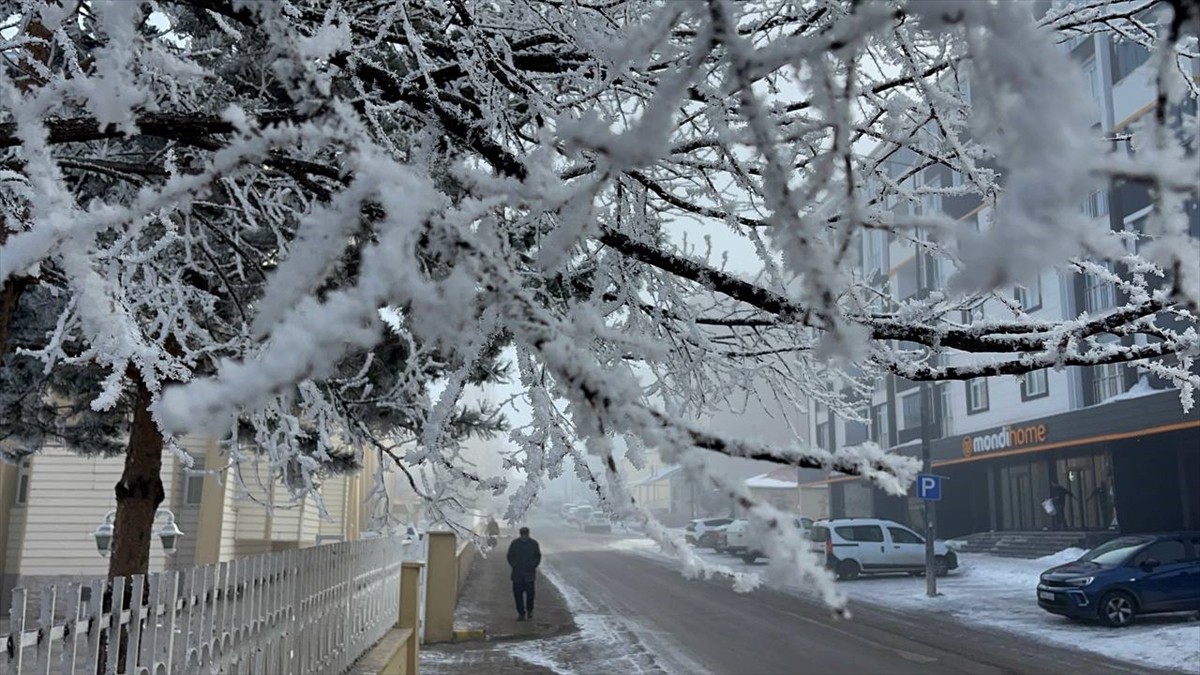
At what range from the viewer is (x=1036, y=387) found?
29266 millimetres

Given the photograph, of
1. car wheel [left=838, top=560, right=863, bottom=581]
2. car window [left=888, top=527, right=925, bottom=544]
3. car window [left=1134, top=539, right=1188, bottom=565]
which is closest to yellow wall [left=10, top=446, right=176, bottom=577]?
car wheel [left=838, top=560, right=863, bottom=581]

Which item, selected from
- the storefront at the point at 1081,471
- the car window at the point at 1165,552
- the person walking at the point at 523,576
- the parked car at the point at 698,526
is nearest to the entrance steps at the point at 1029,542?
the storefront at the point at 1081,471

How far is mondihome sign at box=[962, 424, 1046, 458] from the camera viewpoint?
28281 millimetres

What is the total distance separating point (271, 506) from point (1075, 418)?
25440mm

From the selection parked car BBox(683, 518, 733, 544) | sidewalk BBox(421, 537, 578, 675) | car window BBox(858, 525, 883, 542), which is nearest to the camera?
sidewalk BBox(421, 537, 578, 675)

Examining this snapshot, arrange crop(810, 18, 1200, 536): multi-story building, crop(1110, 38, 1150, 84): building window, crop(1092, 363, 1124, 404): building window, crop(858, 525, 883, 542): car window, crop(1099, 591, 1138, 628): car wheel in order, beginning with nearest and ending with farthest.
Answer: crop(1099, 591, 1138, 628): car wheel, crop(810, 18, 1200, 536): multi-story building, crop(1110, 38, 1150, 84): building window, crop(858, 525, 883, 542): car window, crop(1092, 363, 1124, 404): building window

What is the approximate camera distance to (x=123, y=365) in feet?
9.71

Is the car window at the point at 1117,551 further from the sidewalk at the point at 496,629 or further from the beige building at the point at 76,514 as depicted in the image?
the beige building at the point at 76,514

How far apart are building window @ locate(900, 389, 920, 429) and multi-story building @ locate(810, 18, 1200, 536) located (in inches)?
3.1

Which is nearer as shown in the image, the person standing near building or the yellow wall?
the yellow wall

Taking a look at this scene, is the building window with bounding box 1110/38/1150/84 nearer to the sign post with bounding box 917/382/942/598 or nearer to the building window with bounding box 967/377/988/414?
the sign post with bounding box 917/382/942/598

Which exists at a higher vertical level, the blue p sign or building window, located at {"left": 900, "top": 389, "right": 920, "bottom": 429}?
building window, located at {"left": 900, "top": 389, "right": 920, "bottom": 429}

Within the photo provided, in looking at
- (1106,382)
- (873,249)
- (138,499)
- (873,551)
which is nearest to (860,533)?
(873,551)

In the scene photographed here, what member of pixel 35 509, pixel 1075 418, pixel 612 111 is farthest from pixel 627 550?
pixel 612 111
